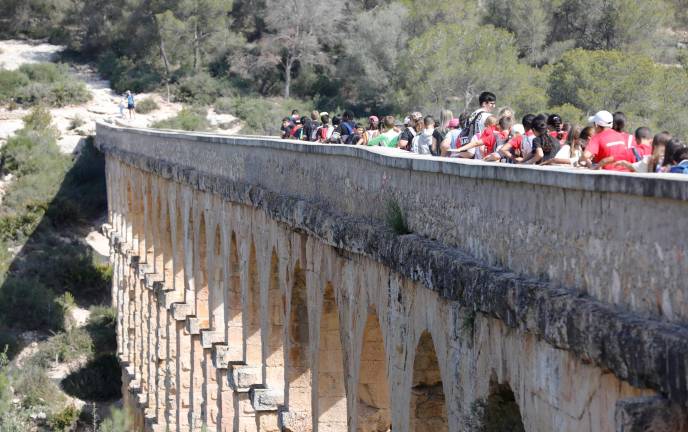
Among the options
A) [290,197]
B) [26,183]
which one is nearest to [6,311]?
[26,183]

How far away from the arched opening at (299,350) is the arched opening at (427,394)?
456cm

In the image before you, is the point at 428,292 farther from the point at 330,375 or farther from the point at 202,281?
the point at 202,281

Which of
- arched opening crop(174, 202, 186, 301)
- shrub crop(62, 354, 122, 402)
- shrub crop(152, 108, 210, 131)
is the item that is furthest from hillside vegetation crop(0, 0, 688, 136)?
shrub crop(62, 354, 122, 402)

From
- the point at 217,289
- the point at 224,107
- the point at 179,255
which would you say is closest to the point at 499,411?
the point at 217,289

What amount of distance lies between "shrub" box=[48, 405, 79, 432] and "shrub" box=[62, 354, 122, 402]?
2548 millimetres

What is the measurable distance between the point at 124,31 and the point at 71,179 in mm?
10543

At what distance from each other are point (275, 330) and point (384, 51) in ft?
87.6

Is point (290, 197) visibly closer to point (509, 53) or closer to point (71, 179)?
point (509, 53)

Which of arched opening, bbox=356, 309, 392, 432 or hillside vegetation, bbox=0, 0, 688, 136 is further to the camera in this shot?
hillside vegetation, bbox=0, 0, 688, 136

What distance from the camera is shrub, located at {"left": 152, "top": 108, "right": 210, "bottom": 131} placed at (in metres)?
42.4

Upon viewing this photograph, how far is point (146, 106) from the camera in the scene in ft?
153

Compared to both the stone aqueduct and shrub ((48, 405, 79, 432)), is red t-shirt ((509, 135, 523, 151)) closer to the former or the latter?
the stone aqueduct

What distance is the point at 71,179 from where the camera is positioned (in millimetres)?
42656

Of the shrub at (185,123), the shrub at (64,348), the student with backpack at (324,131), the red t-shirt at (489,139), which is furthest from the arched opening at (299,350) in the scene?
the shrub at (185,123)
